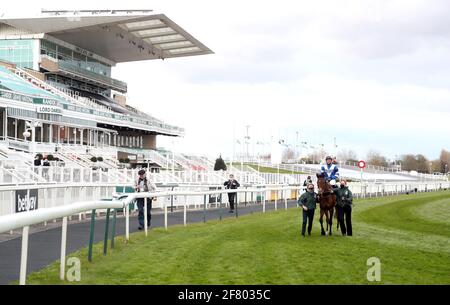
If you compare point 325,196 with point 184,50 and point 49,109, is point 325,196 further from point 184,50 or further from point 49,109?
point 184,50

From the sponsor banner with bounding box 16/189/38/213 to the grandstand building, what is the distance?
102 ft

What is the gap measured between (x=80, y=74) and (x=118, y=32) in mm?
7291

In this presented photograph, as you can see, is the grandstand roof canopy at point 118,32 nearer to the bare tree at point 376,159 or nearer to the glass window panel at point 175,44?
the glass window panel at point 175,44

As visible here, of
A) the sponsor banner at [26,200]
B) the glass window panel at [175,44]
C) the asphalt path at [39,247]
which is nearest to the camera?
the asphalt path at [39,247]

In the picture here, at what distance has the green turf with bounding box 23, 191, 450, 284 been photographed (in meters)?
7.98

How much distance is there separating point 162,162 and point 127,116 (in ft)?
19.9

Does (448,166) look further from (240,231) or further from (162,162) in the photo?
(240,231)

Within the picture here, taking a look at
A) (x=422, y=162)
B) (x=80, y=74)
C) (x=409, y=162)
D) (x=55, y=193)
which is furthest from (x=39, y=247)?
(x=422, y=162)

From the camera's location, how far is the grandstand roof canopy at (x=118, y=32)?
60.8 metres

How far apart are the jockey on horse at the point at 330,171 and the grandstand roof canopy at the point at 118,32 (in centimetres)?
4687

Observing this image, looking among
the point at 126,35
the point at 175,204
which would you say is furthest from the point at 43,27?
the point at 175,204

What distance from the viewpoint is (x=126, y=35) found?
67.2 metres

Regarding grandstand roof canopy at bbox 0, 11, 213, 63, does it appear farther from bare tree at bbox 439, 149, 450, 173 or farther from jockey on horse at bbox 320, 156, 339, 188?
bare tree at bbox 439, 149, 450, 173

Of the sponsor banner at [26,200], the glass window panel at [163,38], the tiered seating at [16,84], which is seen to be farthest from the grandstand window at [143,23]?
the sponsor banner at [26,200]
